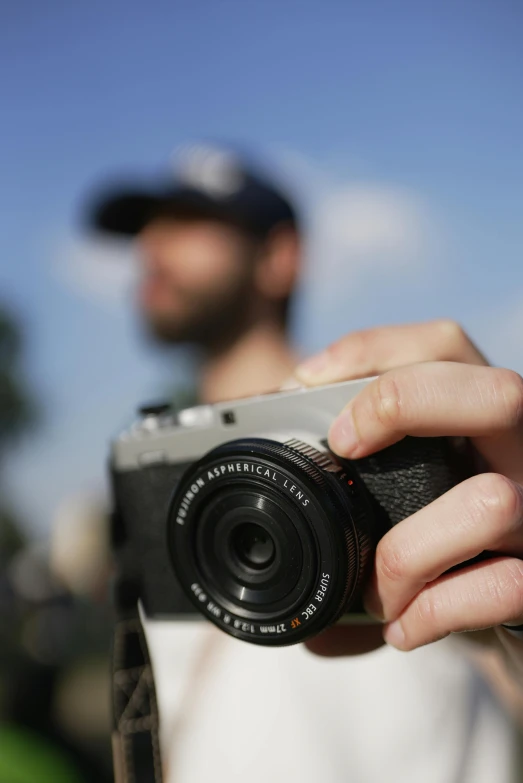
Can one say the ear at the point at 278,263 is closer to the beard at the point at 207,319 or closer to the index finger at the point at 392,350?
the beard at the point at 207,319

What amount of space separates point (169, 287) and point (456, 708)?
2672 mm

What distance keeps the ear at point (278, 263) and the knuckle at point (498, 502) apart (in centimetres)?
283

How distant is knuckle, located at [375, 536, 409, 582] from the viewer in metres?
1.15

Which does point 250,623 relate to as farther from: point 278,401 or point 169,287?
point 169,287

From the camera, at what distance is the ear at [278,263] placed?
12.5 feet

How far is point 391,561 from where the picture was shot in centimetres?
117

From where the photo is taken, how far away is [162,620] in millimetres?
1606

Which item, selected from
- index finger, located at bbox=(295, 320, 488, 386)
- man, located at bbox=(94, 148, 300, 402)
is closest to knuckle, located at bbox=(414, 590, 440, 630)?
index finger, located at bbox=(295, 320, 488, 386)

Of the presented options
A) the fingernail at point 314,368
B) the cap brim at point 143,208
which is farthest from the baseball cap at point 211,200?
the fingernail at point 314,368

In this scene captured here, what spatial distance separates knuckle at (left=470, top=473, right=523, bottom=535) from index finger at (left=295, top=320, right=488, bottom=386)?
38 centimetres

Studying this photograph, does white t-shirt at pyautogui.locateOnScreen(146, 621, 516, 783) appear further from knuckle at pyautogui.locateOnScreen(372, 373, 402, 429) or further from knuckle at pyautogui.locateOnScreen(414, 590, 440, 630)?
knuckle at pyautogui.locateOnScreen(372, 373, 402, 429)

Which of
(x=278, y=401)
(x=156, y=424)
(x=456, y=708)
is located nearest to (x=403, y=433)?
(x=278, y=401)

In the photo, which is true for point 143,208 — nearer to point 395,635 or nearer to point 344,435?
point 344,435

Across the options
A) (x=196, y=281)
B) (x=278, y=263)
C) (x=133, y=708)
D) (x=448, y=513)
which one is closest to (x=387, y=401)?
(x=448, y=513)
